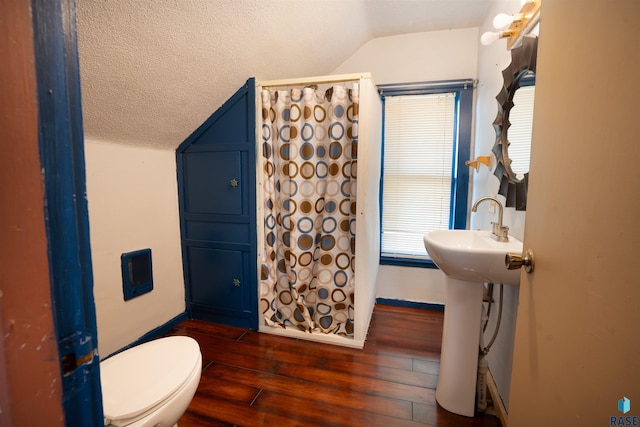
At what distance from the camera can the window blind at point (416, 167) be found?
230 centimetres

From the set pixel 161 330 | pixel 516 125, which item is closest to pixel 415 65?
pixel 516 125

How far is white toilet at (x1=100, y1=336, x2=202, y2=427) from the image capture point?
883 millimetres

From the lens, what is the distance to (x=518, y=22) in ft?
4.07

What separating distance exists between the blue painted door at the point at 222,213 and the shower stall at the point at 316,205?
9 centimetres

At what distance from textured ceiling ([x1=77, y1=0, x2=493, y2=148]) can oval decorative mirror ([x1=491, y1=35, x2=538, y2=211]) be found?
95cm

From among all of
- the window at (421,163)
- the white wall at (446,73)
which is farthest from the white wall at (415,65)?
the window at (421,163)

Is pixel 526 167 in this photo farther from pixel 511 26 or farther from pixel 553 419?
pixel 553 419

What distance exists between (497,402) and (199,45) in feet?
7.57

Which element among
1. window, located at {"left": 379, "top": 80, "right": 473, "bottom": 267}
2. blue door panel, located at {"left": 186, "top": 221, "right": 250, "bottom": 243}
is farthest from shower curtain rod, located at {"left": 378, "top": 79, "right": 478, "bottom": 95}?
blue door panel, located at {"left": 186, "top": 221, "right": 250, "bottom": 243}

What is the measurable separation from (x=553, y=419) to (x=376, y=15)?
2.37 meters

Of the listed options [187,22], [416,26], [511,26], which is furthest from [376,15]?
[187,22]

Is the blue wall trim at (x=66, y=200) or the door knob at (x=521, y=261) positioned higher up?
the blue wall trim at (x=66, y=200)

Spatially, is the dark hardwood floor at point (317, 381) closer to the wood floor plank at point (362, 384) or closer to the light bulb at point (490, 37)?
the wood floor plank at point (362, 384)

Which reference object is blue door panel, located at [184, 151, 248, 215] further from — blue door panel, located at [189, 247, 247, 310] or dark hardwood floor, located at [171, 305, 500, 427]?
dark hardwood floor, located at [171, 305, 500, 427]
